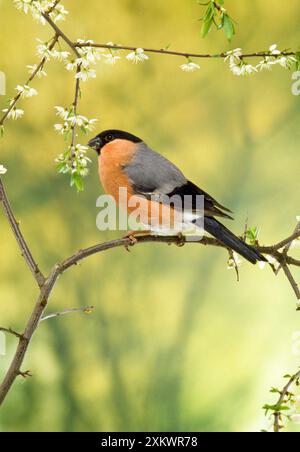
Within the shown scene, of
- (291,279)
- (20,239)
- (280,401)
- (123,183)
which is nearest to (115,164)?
(123,183)

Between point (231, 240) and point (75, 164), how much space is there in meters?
0.32

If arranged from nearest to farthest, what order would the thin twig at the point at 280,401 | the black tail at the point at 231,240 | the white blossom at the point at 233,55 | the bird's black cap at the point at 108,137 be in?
the thin twig at the point at 280,401, the black tail at the point at 231,240, the white blossom at the point at 233,55, the bird's black cap at the point at 108,137

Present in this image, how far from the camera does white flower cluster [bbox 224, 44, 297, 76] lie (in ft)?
3.87

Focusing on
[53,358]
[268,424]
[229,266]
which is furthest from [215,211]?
[53,358]

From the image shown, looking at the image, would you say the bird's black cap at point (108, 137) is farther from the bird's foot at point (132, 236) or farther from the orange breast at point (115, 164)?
the bird's foot at point (132, 236)

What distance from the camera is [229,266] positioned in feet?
4.00

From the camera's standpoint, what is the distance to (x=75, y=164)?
1.21m

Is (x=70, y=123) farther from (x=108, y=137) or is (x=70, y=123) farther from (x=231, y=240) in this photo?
(x=231, y=240)

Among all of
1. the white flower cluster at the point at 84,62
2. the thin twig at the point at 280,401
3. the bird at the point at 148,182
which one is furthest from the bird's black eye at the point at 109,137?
the thin twig at the point at 280,401

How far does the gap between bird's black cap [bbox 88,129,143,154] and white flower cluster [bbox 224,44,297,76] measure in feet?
0.77

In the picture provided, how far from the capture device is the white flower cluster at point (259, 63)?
1.18 meters

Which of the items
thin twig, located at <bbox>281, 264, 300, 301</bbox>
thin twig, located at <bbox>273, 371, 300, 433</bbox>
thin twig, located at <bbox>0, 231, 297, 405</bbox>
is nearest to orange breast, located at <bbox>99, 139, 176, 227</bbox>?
thin twig, located at <bbox>0, 231, 297, 405</bbox>
